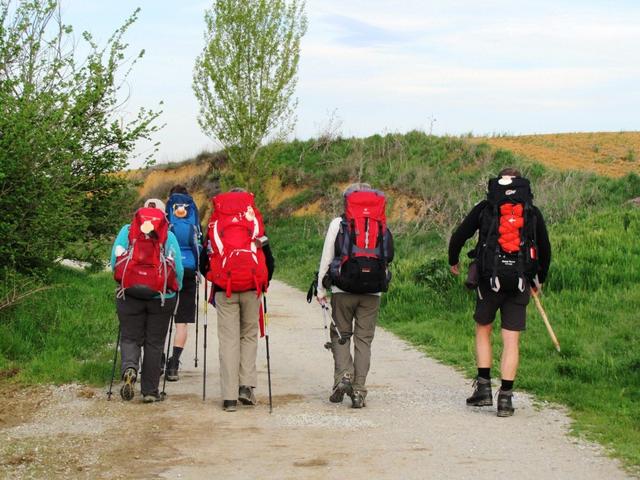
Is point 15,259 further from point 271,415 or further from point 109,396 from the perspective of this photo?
point 271,415

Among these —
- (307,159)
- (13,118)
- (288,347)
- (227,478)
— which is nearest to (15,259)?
(13,118)

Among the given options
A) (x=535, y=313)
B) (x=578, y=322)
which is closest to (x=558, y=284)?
(x=535, y=313)

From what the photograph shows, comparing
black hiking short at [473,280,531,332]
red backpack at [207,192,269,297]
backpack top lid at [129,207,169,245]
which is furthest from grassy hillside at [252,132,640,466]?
backpack top lid at [129,207,169,245]

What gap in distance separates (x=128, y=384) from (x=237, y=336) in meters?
1.06

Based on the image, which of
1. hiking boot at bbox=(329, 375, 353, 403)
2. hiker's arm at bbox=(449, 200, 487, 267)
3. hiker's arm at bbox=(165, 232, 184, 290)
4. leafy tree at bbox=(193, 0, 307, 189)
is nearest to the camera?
hiker's arm at bbox=(449, 200, 487, 267)

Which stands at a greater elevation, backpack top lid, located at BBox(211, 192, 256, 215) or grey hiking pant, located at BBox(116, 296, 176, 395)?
backpack top lid, located at BBox(211, 192, 256, 215)

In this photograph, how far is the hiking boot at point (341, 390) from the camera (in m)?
8.24

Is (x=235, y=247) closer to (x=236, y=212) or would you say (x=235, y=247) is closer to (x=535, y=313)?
(x=236, y=212)

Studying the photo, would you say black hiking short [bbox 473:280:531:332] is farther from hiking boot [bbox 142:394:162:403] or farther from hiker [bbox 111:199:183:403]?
hiking boot [bbox 142:394:162:403]

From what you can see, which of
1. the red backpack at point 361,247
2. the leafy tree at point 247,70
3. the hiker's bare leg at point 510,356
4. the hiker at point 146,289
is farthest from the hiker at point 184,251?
the leafy tree at point 247,70

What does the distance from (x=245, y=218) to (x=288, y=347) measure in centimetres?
411

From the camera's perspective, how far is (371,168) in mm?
37125

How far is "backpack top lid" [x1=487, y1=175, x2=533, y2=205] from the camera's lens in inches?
307

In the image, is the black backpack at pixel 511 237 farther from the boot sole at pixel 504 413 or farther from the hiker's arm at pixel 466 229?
the boot sole at pixel 504 413
